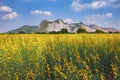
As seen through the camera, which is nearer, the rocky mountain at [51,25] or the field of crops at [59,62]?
the field of crops at [59,62]

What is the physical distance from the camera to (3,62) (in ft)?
31.0

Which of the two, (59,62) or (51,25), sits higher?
(51,25)

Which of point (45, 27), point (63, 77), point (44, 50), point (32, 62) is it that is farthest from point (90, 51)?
point (45, 27)

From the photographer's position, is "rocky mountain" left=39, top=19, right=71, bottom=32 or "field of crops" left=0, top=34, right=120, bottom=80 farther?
"rocky mountain" left=39, top=19, right=71, bottom=32

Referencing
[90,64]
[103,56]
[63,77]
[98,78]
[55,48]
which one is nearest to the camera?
[63,77]

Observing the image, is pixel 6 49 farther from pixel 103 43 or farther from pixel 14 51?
pixel 103 43

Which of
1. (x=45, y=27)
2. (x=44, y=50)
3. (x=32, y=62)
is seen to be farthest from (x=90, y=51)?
(x=45, y=27)

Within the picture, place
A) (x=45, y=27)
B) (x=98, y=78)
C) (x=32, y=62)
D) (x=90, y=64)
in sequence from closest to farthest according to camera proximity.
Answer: (x=98, y=78)
(x=32, y=62)
(x=90, y=64)
(x=45, y=27)

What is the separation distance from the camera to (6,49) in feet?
34.0

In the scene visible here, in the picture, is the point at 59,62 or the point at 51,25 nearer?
the point at 59,62

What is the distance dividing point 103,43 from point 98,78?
3.87 metres

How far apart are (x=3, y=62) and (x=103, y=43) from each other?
4.14 metres

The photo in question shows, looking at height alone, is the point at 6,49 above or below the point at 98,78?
above

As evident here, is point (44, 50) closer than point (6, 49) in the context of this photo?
No
